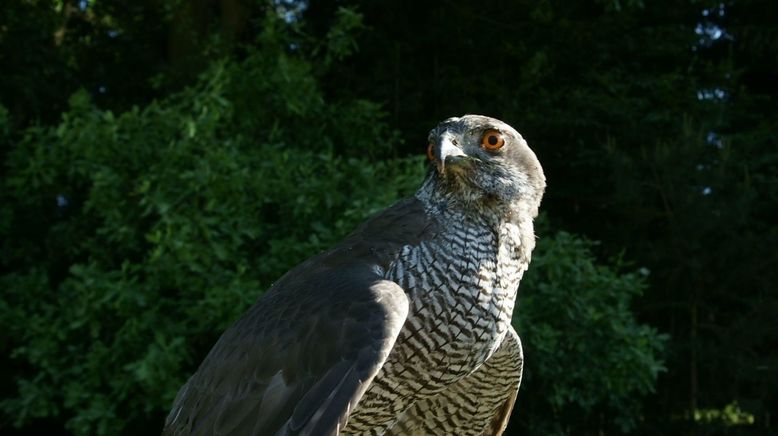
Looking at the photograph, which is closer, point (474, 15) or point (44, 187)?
point (44, 187)

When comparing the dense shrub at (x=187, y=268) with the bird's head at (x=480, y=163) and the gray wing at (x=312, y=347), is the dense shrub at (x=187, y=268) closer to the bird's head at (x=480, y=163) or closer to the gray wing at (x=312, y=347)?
the gray wing at (x=312, y=347)

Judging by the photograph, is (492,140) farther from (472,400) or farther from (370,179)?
(370,179)

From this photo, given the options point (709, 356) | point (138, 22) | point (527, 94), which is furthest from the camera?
point (138, 22)

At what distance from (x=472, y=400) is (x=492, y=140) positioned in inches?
37.0

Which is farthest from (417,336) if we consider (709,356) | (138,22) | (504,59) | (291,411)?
(138,22)

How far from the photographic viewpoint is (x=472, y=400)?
3393 mm

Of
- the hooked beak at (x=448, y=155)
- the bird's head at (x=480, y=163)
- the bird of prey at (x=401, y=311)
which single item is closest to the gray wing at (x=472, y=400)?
the bird of prey at (x=401, y=311)

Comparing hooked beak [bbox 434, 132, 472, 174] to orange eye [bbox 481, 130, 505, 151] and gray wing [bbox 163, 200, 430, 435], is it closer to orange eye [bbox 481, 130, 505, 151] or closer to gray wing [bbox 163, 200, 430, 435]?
orange eye [bbox 481, 130, 505, 151]

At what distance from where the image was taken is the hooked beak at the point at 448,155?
113 inches

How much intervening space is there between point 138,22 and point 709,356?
18.4 feet

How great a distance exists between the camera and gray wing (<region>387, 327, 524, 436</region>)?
3.34m

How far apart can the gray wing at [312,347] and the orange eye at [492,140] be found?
290 millimetres

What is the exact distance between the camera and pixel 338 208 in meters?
6.39

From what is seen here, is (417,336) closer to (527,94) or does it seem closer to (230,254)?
(230,254)
